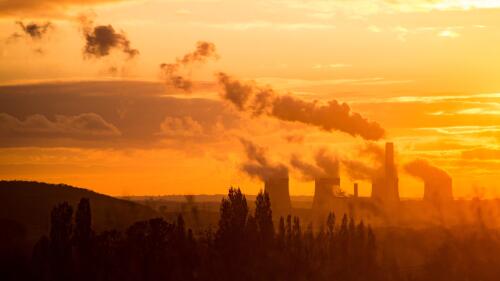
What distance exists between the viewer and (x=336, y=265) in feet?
633

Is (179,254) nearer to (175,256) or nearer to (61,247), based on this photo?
(175,256)

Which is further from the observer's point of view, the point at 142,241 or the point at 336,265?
the point at 336,265

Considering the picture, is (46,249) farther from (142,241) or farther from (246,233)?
(246,233)

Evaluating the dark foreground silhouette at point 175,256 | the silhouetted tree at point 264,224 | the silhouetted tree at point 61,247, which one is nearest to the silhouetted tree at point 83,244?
the dark foreground silhouette at point 175,256

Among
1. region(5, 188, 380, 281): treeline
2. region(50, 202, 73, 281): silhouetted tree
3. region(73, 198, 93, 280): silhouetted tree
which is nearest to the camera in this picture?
region(50, 202, 73, 281): silhouetted tree

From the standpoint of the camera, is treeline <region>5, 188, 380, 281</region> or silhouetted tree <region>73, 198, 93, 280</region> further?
treeline <region>5, 188, 380, 281</region>

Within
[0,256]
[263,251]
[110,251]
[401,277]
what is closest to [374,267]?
[401,277]

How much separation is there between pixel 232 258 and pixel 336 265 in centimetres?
2583

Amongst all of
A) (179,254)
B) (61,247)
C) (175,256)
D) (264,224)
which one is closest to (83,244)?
(61,247)

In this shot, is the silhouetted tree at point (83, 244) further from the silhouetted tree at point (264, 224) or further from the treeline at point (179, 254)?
the silhouetted tree at point (264, 224)

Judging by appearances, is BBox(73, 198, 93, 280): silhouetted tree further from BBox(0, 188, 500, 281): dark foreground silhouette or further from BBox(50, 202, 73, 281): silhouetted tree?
BBox(50, 202, 73, 281): silhouetted tree

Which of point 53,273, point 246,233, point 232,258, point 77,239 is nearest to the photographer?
point 53,273

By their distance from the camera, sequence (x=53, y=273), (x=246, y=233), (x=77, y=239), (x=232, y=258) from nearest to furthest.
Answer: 1. (x=53, y=273)
2. (x=77, y=239)
3. (x=232, y=258)
4. (x=246, y=233)

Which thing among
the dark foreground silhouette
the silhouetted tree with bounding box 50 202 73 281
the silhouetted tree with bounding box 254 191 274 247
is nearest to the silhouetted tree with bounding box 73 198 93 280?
the dark foreground silhouette
